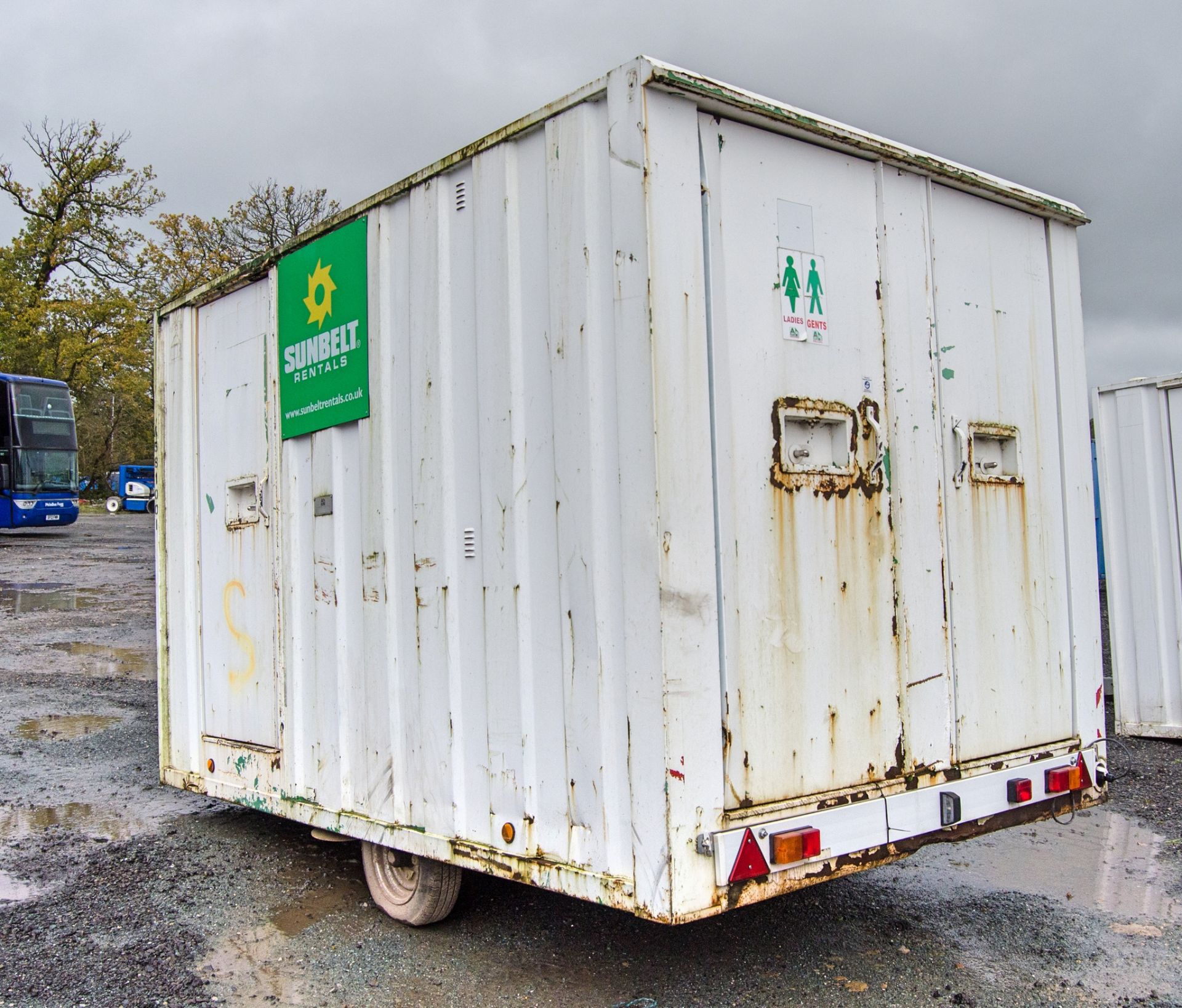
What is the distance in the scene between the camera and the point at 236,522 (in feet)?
16.6

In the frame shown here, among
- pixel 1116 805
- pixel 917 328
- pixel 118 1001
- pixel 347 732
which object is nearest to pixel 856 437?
pixel 917 328

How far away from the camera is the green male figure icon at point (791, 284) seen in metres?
3.37

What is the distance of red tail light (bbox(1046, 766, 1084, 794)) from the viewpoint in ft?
12.8

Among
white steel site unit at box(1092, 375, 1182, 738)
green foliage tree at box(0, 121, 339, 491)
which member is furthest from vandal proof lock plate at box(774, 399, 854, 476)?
green foliage tree at box(0, 121, 339, 491)

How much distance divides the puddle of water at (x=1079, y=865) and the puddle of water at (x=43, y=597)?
1273cm

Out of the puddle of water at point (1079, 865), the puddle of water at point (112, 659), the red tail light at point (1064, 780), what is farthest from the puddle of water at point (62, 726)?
the red tail light at point (1064, 780)

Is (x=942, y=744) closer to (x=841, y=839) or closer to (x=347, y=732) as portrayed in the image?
(x=841, y=839)

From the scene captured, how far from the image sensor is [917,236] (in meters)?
3.79

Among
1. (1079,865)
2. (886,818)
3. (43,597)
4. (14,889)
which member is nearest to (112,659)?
(43,597)

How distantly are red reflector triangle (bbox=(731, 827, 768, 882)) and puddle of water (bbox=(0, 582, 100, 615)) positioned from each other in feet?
44.2

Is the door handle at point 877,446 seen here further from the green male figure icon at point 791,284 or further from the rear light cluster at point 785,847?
the rear light cluster at point 785,847

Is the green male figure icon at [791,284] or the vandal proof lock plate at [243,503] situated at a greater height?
the green male figure icon at [791,284]

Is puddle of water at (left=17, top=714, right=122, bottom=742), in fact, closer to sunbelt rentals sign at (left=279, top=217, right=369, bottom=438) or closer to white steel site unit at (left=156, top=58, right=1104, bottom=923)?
white steel site unit at (left=156, top=58, right=1104, bottom=923)

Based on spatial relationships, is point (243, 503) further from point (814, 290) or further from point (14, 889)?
point (814, 290)
